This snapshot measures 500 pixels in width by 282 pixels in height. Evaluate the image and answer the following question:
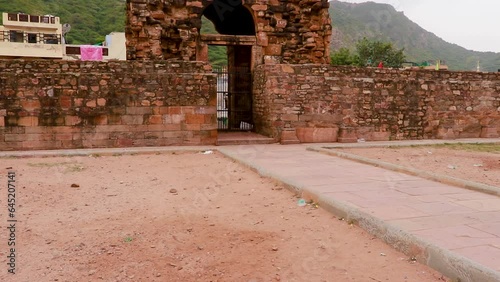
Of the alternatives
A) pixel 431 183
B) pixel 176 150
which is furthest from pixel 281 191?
pixel 176 150

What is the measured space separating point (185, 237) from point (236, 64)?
12.4 metres

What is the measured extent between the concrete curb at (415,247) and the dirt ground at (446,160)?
303cm

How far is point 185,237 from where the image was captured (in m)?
3.74

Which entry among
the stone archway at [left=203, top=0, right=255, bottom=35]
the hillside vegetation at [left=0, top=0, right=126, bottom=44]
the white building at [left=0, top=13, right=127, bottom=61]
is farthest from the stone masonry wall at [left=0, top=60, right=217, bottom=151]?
the hillside vegetation at [left=0, top=0, right=126, bottom=44]

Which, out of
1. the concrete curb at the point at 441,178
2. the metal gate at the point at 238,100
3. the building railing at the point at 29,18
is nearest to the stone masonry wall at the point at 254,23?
the metal gate at the point at 238,100

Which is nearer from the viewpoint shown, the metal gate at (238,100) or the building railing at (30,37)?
the metal gate at (238,100)

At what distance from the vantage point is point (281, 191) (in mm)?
5492

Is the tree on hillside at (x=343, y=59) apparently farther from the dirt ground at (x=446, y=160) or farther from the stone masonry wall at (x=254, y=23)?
the dirt ground at (x=446, y=160)

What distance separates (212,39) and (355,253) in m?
10.9

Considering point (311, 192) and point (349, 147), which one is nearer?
point (311, 192)

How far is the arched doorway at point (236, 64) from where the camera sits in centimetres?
1340

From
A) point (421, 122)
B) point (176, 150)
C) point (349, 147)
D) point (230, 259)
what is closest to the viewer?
point (230, 259)

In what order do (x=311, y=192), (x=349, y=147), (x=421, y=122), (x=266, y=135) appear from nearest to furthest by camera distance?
(x=311, y=192)
(x=349, y=147)
(x=266, y=135)
(x=421, y=122)

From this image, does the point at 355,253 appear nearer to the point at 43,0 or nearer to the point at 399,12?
the point at 43,0
